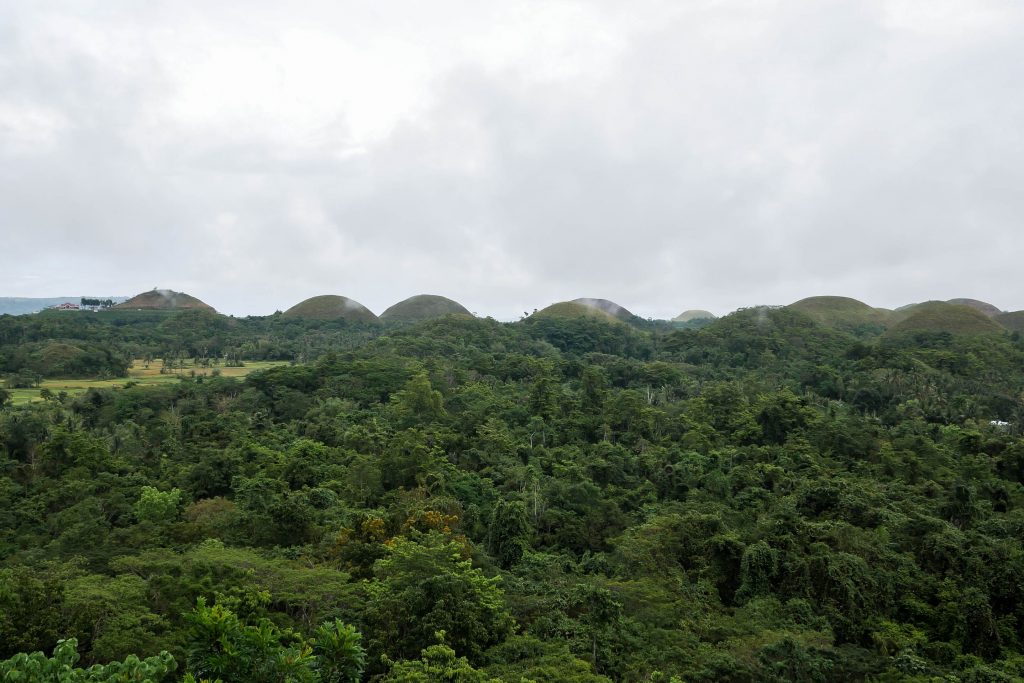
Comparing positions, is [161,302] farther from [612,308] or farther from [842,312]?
[842,312]

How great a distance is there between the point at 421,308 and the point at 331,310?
17.0 meters

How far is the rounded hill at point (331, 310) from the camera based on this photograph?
96.9m

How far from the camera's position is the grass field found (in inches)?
1428

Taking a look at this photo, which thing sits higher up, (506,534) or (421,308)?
(421,308)

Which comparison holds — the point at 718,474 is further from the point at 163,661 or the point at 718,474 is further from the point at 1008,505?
the point at 163,661

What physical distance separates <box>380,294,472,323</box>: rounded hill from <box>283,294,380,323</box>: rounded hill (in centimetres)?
601

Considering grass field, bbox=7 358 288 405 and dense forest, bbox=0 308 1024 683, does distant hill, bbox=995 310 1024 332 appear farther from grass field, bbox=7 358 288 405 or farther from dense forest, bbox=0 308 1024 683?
grass field, bbox=7 358 288 405

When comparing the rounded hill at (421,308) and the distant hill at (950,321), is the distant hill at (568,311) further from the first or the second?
the distant hill at (950,321)

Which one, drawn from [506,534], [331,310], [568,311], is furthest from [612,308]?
[506,534]

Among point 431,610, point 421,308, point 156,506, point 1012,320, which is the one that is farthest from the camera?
point 421,308

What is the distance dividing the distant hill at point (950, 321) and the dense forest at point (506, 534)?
36225mm

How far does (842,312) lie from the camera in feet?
309

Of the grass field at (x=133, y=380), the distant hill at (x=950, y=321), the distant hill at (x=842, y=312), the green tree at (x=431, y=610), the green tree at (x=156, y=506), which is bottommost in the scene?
the green tree at (x=431, y=610)

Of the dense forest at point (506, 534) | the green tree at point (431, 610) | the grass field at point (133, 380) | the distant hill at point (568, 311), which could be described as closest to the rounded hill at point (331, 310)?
the distant hill at point (568, 311)
